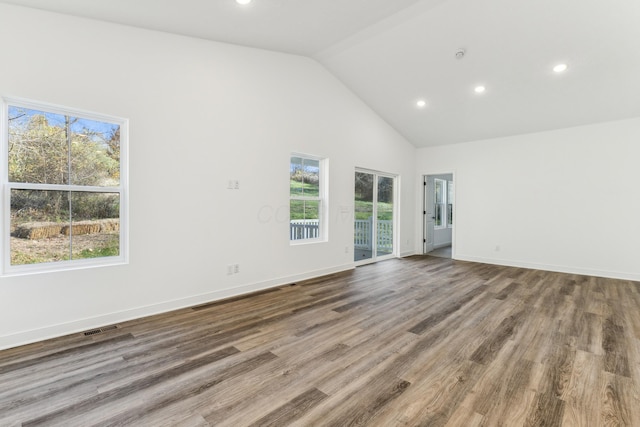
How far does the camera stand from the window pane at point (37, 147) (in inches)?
100

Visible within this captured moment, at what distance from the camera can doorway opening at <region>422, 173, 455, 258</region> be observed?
7.49 m

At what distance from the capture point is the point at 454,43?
3877 millimetres

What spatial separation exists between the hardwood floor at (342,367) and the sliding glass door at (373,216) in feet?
8.42

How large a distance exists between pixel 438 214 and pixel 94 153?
8.14m

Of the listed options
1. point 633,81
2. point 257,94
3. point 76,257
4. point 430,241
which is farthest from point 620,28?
point 76,257

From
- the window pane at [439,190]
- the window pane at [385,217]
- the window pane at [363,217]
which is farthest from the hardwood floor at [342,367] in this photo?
the window pane at [439,190]

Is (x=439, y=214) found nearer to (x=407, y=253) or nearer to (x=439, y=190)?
(x=439, y=190)

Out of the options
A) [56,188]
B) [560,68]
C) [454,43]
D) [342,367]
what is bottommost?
[342,367]

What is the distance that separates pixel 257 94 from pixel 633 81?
5.37m

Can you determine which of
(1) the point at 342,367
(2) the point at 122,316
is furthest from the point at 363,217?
(2) the point at 122,316

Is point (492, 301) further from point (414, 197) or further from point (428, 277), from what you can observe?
point (414, 197)

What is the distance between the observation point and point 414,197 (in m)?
7.48

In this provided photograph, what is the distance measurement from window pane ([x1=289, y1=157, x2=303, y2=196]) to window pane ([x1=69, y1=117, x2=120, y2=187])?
230cm

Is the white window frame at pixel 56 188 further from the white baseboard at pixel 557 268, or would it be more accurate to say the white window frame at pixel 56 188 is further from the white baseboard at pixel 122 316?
the white baseboard at pixel 557 268
